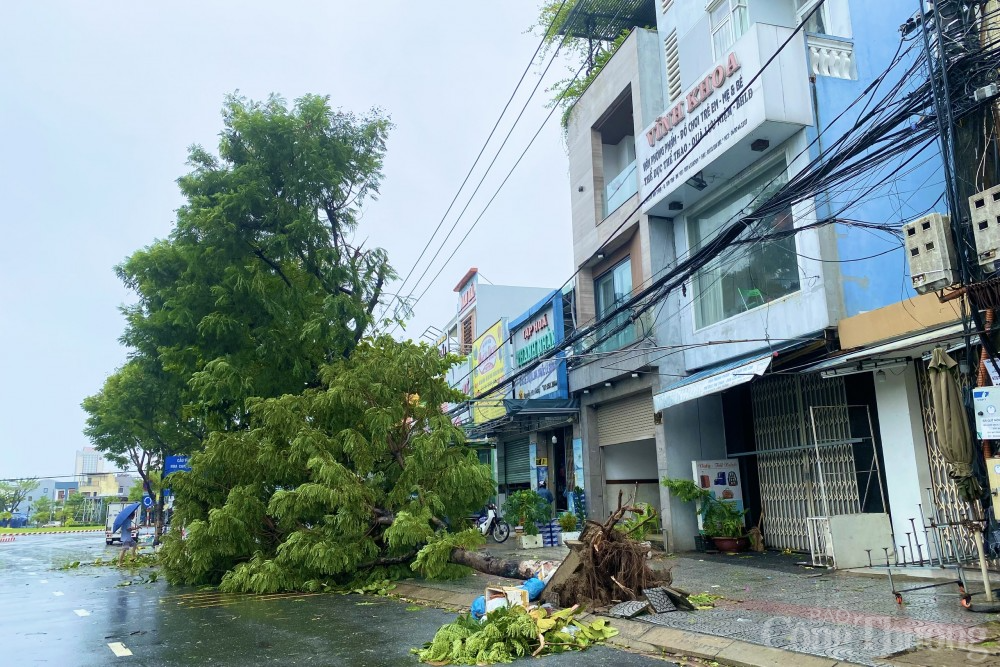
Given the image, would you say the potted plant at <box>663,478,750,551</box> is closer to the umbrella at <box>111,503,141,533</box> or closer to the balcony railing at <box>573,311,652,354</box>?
the balcony railing at <box>573,311,652,354</box>

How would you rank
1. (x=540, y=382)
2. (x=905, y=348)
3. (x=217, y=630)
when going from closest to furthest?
(x=217, y=630), (x=905, y=348), (x=540, y=382)

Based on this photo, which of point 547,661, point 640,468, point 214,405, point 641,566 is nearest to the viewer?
point 547,661

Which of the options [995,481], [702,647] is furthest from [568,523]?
[995,481]

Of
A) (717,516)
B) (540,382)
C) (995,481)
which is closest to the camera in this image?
(995,481)

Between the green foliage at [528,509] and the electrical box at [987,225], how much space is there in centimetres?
1355

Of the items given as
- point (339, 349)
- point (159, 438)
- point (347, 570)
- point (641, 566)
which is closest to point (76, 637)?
point (347, 570)

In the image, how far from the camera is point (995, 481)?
23.0ft

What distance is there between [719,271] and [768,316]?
1.99 meters

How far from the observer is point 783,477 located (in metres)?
14.3

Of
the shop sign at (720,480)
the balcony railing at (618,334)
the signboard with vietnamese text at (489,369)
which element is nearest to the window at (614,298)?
the balcony railing at (618,334)

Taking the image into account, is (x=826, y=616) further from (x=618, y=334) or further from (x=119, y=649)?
(x=618, y=334)

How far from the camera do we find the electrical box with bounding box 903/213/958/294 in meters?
7.08

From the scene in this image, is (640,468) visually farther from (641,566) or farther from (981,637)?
(981,637)

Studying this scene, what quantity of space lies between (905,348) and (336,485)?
946 cm
